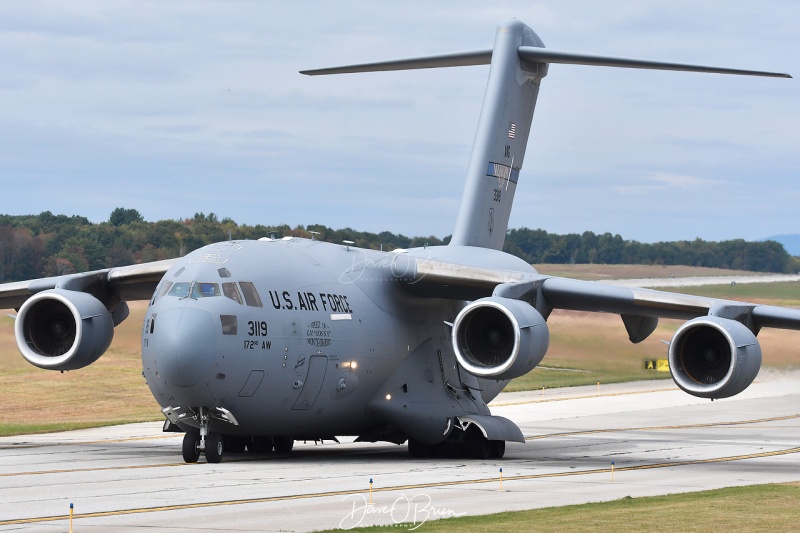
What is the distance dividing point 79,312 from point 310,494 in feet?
22.4

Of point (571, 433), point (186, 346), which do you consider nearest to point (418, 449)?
point (186, 346)

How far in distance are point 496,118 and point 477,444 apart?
6.50m

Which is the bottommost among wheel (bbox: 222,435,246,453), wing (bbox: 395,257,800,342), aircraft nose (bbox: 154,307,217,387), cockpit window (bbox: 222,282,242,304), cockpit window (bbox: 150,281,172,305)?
wheel (bbox: 222,435,246,453)

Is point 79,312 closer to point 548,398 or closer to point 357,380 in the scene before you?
point 357,380

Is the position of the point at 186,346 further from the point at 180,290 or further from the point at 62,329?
the point at 62,329

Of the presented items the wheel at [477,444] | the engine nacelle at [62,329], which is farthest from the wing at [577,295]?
the engine nacelle at [62,329]

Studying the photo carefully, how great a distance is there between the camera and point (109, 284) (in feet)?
73.5

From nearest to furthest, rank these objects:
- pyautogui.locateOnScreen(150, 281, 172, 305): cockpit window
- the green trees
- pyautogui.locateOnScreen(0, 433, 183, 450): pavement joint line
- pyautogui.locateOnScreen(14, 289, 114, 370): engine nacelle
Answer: pyautogui.locateOnScreen(150, 281, 172, 305): cockpit window < pyautogui.locateOnScreen(14, 289, 114, 370): engine nacelle < pyautogui.locateOnScreen(0, 433, 183, 450): pavement joint line < the green trees

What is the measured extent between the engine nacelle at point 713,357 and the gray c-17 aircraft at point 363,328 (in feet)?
0.09

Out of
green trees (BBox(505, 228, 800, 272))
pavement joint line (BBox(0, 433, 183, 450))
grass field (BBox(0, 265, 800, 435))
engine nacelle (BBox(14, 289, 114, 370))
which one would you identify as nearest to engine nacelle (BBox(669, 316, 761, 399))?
engine nacelle (BBox(14, 289, 114, 370))

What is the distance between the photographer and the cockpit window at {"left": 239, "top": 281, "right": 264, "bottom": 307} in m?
18.3

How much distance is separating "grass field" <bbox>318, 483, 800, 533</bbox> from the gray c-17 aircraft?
12.3 feet

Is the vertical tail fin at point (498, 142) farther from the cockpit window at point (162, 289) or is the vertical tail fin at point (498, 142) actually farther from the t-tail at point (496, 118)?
the cockpit window at point (162, 289)

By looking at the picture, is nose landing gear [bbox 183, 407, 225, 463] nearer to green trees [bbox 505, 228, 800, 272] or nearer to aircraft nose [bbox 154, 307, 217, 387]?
aircraft nose [bbox 154, 307, 217, 387]
